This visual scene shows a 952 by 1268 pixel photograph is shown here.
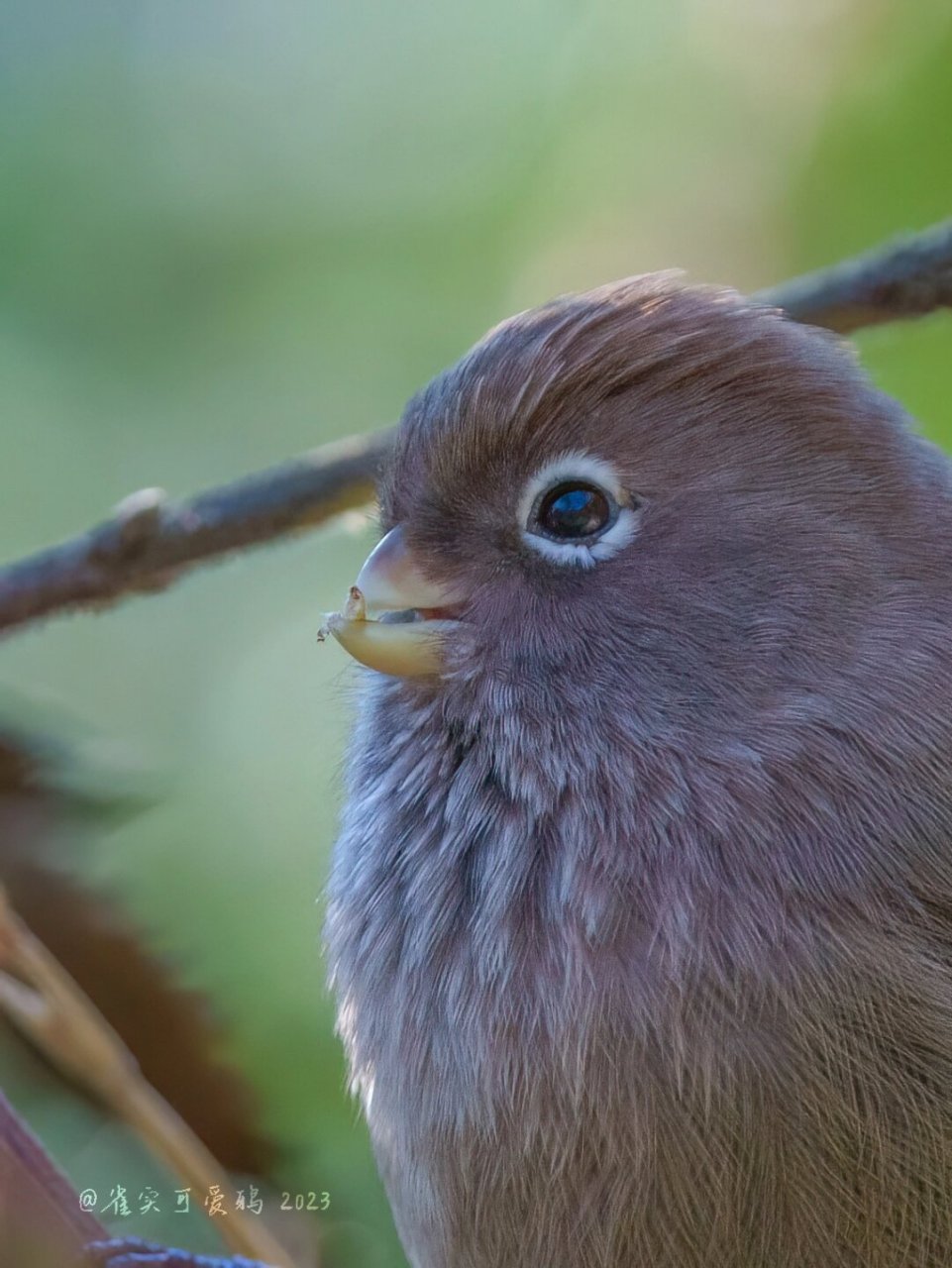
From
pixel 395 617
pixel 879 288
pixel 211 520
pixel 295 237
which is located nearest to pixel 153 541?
pixel 211 520

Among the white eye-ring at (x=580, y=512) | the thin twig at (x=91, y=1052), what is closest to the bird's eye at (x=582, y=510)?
the white eye-ring at (x=580, y=512)

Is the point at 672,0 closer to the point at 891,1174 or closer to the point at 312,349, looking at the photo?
the point at 312,349

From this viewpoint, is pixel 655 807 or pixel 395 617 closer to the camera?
pixel 655 807

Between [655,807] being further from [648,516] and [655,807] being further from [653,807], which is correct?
[648,516]

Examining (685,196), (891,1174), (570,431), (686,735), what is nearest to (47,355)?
(685,196)

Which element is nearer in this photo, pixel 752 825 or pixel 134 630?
pixel 752 825

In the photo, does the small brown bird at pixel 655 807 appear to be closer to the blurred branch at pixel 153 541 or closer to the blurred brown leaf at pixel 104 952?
the blurred branch at pixel 153 541
